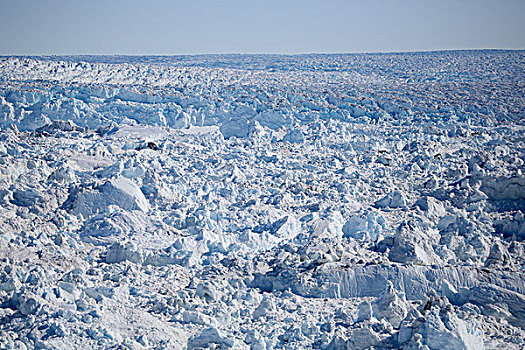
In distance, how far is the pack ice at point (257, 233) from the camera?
4.65 m

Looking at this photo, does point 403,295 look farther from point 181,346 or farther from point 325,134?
point 325,134

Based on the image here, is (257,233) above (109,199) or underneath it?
underneath

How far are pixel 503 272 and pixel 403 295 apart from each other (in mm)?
1167

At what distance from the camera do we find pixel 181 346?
4.50 meters

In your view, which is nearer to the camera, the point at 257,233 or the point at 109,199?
the point at 257,233

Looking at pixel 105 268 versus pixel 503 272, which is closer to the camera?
pixel 503 272

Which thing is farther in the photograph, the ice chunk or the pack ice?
the ice chunk

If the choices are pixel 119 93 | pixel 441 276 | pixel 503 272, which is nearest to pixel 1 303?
pixel 441 276

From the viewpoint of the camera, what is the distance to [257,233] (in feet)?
24.7

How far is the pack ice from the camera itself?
15.3 ft

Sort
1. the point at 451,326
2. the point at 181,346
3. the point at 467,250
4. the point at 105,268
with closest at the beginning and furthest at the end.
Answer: the point at 451,326, the point at 181,346, the point at 105,268, the point at 467,250

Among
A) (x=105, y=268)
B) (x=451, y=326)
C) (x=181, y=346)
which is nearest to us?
(x=451, y=326)

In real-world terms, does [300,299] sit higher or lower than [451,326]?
lower

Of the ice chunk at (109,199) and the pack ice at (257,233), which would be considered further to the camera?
the ice chunk at (109,199)
